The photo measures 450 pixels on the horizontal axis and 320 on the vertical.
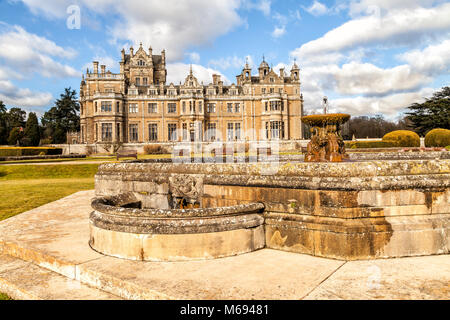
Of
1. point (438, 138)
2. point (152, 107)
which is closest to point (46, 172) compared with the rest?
point (152, 107)

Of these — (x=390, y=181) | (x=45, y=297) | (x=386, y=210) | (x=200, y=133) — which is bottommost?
(x=45, y=297)

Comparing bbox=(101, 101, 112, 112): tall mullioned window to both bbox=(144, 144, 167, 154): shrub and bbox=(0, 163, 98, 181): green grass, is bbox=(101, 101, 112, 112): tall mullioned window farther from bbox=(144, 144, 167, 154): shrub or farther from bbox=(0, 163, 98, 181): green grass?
bbox=(0, 163, 98, 181): green grass

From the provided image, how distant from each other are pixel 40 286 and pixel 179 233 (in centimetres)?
179

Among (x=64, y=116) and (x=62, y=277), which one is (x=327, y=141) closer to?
(x=62, y=277)

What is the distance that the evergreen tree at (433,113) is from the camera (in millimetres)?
57322

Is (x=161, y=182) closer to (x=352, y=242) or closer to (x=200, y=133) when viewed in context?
(x=352, y=242)

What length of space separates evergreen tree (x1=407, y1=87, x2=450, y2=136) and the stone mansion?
75.6 feet

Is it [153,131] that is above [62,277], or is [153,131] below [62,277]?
above

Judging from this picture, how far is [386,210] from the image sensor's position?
457 cm

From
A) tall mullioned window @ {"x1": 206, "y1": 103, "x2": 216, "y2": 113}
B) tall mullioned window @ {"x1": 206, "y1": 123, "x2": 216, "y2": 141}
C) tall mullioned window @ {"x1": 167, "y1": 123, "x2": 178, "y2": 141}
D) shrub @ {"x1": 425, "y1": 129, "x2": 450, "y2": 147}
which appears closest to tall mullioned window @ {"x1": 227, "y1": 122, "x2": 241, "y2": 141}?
tall mullioned window @ {"x1": 206, "y1": 123, "x2": 216, "y2": 141}

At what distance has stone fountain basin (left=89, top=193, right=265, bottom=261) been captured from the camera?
4.45m

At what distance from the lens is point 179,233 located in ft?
14.6

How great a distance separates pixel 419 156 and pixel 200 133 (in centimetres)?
4642
